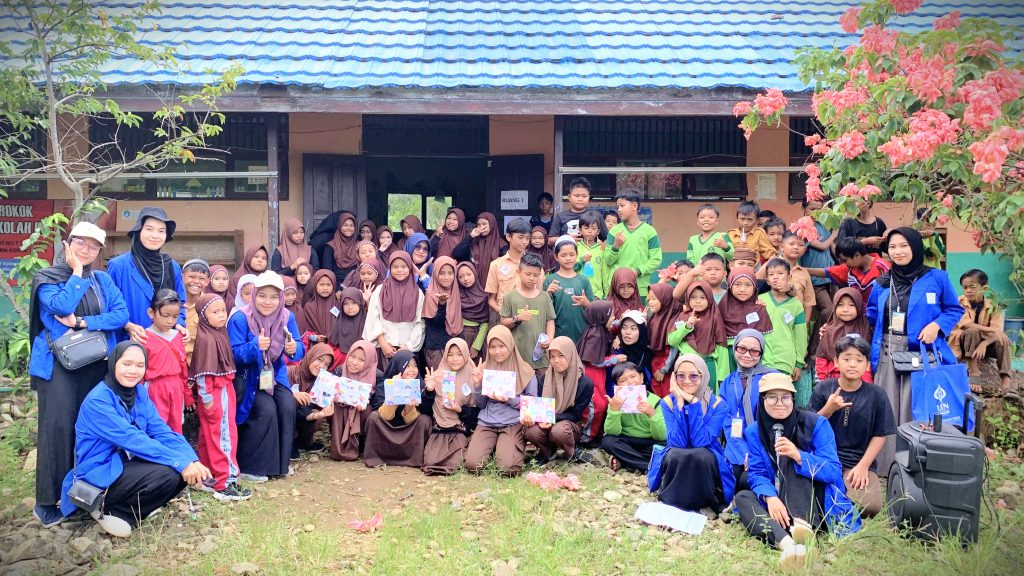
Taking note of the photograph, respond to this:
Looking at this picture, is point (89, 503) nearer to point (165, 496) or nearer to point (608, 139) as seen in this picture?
point (165, 496)

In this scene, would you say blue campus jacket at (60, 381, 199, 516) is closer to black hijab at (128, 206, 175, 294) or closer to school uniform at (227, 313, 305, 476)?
black hijab at (128, 206, 175, 294)

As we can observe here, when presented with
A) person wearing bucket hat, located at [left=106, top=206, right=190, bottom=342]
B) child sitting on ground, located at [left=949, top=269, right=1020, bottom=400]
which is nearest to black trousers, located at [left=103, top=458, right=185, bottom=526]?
person wearing bucket hat, located at [left=106, top=206, right=190, bottom=342]

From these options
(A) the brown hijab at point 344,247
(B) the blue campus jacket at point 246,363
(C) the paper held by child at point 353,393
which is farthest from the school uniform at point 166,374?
(A) the brown hijab at point 344,247

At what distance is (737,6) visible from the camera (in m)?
10.5

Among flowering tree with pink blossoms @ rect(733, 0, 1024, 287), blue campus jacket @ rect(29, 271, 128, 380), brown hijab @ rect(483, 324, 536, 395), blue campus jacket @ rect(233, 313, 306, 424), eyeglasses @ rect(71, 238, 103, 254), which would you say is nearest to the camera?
flowering tree with pink blossoms @ rect(733, 0, 1024, 287)

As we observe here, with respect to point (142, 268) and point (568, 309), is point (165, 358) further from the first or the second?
point (568, 309)

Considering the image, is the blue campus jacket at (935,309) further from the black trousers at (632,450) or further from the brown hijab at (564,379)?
the brown hijab at (564,379)

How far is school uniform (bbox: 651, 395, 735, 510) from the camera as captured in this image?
550cm

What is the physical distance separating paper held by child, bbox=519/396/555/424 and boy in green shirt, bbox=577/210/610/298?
1407 millimetres

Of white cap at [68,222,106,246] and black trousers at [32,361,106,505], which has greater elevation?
white cap at [68,222,106,246]

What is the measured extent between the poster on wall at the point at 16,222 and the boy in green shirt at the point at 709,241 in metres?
7.43

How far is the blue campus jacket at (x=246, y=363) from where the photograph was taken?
6.14 metres

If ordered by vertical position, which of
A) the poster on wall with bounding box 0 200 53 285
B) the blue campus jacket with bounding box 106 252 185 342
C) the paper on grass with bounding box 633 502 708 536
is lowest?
the paper on grass with bounding box 633 502 708 536

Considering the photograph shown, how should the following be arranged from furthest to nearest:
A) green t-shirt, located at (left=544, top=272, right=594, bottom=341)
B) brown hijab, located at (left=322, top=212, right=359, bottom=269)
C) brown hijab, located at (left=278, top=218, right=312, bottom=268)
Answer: brown hijab, located at (left=322, top=212, right=359, bottom=269) < brown hijab, located at (left=278, top=218, right=312, bottom=268) < green t-shirt, located at (left=544, top=272, right=594, bottom=341)
